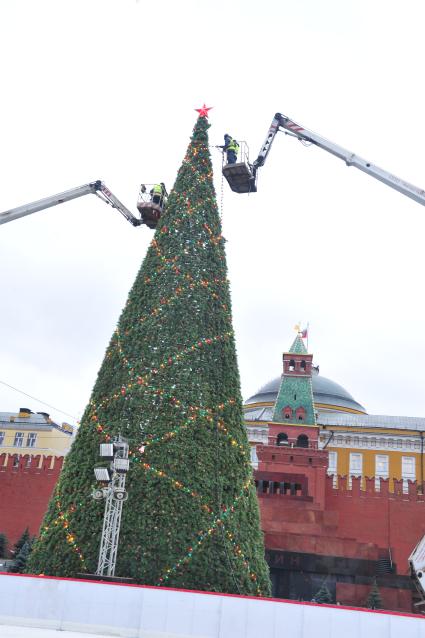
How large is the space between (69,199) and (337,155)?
837 cm

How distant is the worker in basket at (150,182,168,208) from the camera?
1830 centimetres

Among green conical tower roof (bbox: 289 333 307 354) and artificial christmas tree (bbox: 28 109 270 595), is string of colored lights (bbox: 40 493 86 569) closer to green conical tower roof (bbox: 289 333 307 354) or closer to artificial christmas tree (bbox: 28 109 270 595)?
artificial christmas tree (bbox: 28 109 270 595)

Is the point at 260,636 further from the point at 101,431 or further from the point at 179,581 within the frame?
the point at 101,431

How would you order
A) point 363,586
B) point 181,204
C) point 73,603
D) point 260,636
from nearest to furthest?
1. point 260,636
2. point 73,603
3. point 181,204
4. point 363,586

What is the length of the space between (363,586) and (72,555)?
11.7 meters

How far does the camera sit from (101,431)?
12.2 m

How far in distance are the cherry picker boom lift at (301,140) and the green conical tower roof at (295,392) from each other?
16937mm

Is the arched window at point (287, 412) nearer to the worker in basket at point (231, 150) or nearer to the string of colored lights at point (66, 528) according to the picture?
the worker in basket at point (231, 150)

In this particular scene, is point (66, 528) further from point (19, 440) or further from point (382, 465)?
point (382, 465)

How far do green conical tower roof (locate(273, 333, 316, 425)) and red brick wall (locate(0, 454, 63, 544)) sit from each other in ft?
40.4

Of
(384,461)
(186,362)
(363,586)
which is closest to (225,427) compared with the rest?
(186,362)

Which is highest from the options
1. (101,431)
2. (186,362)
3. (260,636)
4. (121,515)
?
(186,362)

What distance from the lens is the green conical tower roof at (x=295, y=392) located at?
3186 cm

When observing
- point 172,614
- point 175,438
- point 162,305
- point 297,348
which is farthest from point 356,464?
point 172,614
